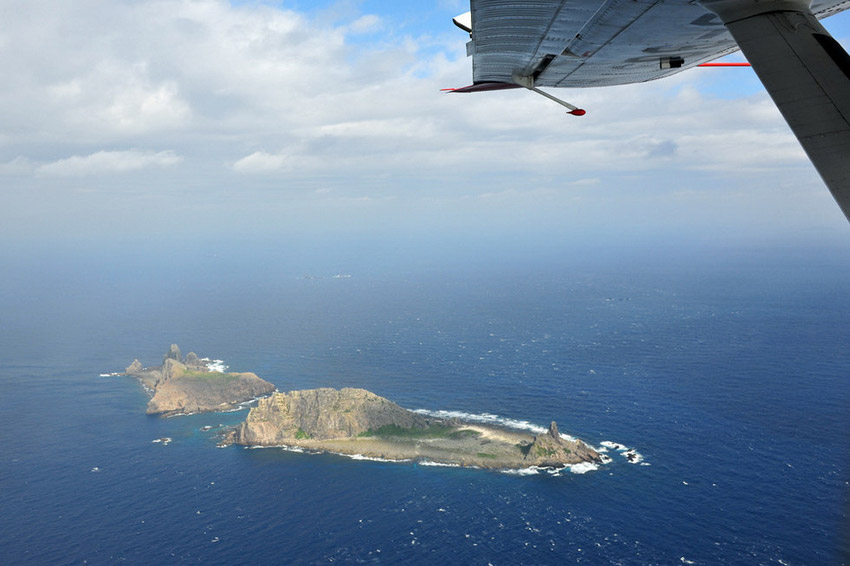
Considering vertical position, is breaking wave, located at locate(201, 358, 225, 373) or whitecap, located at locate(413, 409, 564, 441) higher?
breaking wave, located at locate(201, 358, 225, 373)

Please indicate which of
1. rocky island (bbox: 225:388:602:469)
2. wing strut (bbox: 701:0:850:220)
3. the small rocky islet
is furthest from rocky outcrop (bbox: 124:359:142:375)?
wing strut (bbox: 701:0:850:220)

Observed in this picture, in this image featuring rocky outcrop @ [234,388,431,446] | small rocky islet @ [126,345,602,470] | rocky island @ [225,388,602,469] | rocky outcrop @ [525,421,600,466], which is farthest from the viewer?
rocky outcrop @ [234,388,431,446]

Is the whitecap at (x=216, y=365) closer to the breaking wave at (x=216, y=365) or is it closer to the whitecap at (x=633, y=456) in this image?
the breaking wave at (x=216, y=365)

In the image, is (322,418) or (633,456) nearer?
(633,456)

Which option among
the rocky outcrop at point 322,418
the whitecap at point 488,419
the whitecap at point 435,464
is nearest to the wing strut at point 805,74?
the whitecap at point 435,464

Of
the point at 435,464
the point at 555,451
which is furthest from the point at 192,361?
the point at 555,451

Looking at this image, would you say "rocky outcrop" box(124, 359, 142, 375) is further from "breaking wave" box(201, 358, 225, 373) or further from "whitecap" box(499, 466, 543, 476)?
"whitecap" box(499, 466, 543, 476)

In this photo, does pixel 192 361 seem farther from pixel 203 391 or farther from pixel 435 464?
pixel 435 464
